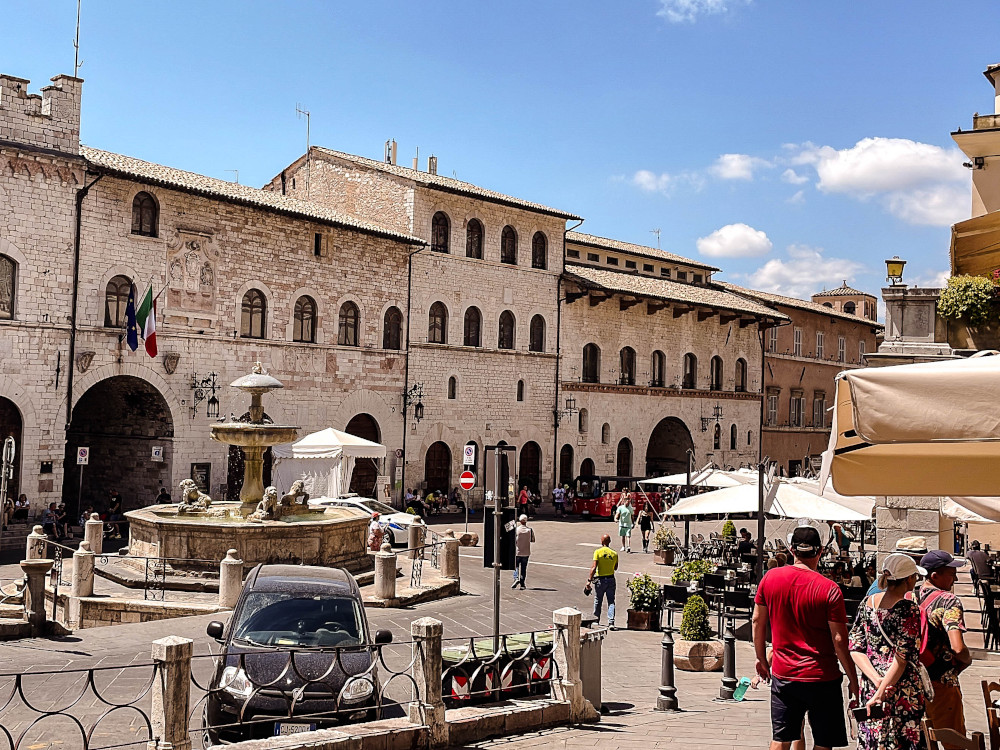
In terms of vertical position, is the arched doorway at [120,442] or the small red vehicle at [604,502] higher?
the arched doorway at [120,442]

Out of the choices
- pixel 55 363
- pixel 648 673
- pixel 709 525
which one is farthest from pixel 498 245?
pixel 648 673

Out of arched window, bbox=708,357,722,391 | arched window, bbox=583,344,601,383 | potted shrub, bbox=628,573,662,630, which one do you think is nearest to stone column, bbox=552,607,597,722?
potted shrub, bbox=628,573,662,630

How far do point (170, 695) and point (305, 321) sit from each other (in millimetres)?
23049

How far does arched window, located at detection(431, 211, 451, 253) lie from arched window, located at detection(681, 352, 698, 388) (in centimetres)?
1446

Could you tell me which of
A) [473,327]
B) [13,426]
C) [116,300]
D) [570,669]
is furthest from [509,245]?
[570,669]

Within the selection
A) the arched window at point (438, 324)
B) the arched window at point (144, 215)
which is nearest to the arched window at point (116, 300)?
the arched window at point (144, 215)

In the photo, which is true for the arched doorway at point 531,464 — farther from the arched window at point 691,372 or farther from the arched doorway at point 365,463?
the arched window at point 691,372

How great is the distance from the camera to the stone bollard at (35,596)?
42.2ft

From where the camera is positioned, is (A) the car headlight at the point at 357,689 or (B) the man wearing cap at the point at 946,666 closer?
(B) the man wearing cap at the point at 946,666

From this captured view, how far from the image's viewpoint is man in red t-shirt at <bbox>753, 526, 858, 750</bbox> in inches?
226

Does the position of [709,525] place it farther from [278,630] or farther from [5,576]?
[278,630]

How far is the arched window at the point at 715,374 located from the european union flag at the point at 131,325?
89.6ft

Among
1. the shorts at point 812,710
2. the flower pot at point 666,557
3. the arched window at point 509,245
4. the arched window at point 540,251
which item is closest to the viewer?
the shorts at point 812,710

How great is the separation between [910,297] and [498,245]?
2303 cm
